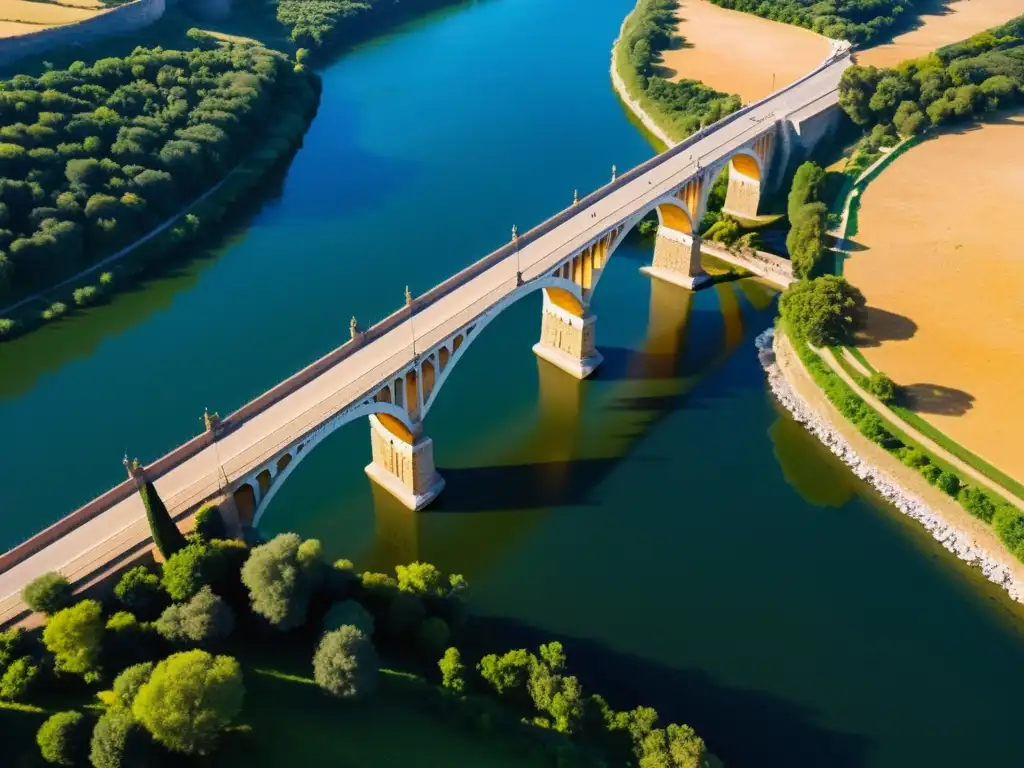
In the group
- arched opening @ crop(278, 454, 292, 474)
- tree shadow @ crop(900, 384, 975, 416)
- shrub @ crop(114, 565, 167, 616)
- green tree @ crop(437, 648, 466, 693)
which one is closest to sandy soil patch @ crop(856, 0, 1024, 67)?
tree shadow @ crop(900, 384, 975, 416)

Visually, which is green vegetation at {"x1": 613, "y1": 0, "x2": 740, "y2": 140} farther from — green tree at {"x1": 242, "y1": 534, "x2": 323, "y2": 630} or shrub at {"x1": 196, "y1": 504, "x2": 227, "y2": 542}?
green tree at {"x1": 242, "y1": 534, "x2": 323, "y2": 630}

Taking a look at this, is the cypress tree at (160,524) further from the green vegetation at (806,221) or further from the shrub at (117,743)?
the green vegetation at (806,221)

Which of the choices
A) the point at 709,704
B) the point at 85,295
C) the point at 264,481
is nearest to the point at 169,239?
the point at 85,295

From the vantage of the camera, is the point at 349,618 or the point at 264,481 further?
the point at 264,481

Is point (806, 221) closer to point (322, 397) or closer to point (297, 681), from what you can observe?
point (322, 397)

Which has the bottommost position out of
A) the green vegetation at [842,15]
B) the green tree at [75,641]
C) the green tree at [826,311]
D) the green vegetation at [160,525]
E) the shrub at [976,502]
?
the shrub at [976,502]

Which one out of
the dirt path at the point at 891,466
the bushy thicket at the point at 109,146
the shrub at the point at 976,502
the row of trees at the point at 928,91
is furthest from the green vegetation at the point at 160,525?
the row of trees at the point at 928,91
